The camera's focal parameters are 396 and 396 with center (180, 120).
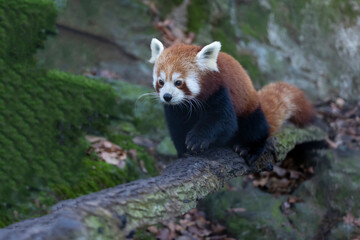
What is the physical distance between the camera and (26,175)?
4434 millimetres

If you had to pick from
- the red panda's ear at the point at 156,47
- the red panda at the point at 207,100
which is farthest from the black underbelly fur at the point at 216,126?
the red panda's ear at the point at 156,47

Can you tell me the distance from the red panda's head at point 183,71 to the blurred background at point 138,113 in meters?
1.64

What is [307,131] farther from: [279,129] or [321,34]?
[321,34]

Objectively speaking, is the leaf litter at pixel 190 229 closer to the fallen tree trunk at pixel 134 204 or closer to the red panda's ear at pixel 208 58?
the fallen tree trunk at pixel 134 204

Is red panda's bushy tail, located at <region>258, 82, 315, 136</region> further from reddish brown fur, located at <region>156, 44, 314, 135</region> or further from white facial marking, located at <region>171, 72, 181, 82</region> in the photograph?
white facial marking, located at <region>171, 72, 181, 82</region>

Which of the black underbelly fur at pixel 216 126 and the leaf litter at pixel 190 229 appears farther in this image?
the leaf litter at pixel 190 229

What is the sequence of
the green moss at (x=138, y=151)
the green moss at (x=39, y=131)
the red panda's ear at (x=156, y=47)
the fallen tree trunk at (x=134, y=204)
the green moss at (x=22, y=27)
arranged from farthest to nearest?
the green moss at (x=138, y=151)
the green moss at (x=22, y=27)
the green moss at (x=39, y=131)
the red panda's ear at (x=156, y=47)
the fallen tree trunk at (x=134, y=204)

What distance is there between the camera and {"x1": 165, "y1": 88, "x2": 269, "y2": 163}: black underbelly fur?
3.77m

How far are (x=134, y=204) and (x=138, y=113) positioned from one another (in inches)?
142

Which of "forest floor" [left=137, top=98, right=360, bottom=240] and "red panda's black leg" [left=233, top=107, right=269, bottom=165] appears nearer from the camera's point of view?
"red panda's black leg" [left=233, top=107, right=269, bottom=165]

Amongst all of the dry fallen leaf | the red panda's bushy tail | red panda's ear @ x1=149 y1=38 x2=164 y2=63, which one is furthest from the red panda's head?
the dry fallen leaf

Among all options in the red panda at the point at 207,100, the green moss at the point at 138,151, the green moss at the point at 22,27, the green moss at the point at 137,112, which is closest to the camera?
the red panda at the point at 207,100

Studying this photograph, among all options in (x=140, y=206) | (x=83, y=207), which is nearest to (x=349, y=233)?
(x=140, y=206)

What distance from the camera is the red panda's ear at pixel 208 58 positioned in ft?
12.3
